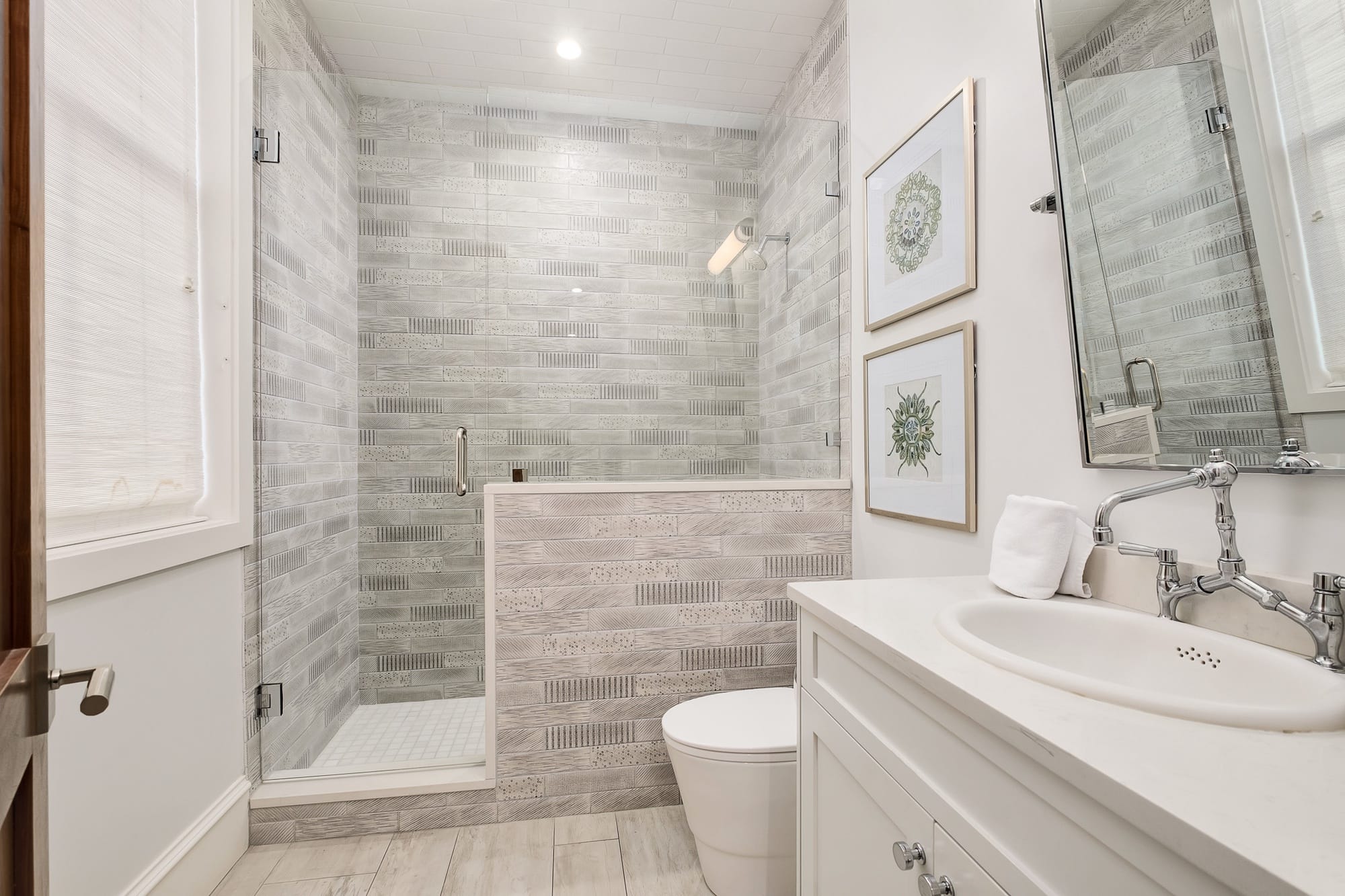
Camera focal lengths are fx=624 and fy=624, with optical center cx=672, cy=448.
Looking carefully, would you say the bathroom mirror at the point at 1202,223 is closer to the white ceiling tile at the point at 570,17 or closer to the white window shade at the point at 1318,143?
the white window shade at the point at 1318,143

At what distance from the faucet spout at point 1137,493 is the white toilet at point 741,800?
813mm

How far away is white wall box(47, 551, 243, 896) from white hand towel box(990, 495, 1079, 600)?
1661 mm

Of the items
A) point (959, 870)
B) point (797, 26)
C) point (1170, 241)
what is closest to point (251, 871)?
point (959, 870)

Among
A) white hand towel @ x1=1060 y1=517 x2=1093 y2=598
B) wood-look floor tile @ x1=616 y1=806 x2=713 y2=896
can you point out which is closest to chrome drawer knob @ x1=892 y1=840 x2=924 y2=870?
white hand towel @ x1=1060 y1=517 x2=1093 y2=598

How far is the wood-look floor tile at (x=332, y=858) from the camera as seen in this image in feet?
5.40

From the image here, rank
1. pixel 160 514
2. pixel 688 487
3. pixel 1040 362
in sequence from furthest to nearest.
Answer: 1. pixel 688 487
2. pixel 160 514
3. pixel 1040 362

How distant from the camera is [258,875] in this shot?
64.6 inches

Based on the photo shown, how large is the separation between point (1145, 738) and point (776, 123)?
2231 mm

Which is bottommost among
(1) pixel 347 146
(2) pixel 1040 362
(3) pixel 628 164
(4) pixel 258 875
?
(4) pixel 258 875

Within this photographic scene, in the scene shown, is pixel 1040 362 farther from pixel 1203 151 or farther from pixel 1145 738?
pixel 1145 738

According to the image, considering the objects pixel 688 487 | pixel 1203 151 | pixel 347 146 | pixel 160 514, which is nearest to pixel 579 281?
pixel 688 487

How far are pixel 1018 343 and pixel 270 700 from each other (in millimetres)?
2235

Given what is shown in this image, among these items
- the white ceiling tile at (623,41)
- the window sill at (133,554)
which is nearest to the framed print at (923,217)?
the white ceiling tile at (623,41)

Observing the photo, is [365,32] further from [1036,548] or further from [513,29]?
[1036,548]
